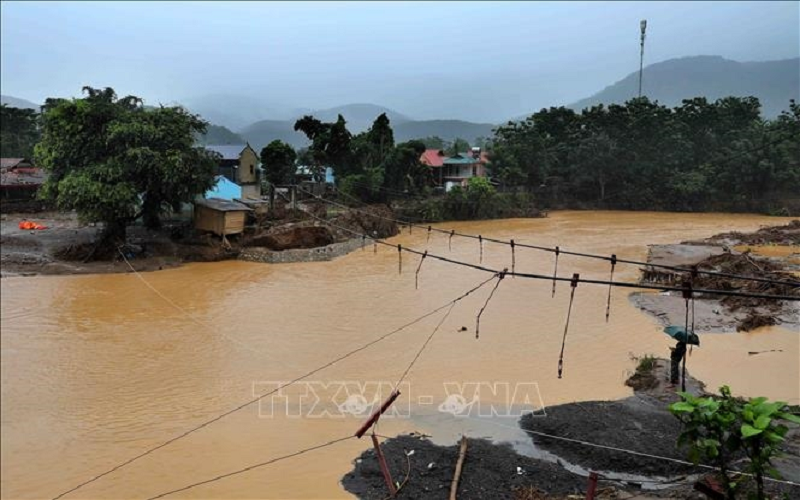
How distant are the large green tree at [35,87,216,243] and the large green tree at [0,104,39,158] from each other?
16979 millimetres

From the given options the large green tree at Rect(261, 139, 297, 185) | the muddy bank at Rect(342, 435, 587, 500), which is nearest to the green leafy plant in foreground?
the muddy bank at Rect(342, 435, 587, 500)

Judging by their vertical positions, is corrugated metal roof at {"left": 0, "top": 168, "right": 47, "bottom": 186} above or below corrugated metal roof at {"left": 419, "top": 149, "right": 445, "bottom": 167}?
below

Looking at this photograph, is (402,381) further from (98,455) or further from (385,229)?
(385,229)

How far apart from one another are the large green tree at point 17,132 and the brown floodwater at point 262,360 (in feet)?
71.5

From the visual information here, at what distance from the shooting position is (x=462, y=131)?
14762 centimetres

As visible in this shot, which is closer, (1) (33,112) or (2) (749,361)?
(2) (749,361)

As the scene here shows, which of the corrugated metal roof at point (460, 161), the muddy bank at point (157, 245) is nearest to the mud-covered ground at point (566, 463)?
the muddy bank at point (157, 245)

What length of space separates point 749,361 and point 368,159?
2318cm

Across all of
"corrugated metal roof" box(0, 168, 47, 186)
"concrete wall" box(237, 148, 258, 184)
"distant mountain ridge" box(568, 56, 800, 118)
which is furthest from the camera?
"distant mountain ridge" box(568, 56, 800, 118)

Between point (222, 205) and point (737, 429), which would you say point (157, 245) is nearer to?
point (222, 205)

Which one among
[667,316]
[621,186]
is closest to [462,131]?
[621,186]

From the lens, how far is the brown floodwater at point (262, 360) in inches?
248

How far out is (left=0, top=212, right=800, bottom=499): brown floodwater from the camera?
6289 mm

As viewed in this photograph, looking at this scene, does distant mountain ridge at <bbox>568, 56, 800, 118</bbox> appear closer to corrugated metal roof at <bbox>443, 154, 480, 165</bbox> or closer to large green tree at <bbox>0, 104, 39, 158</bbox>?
corrugated metal roof at <bbox>443, 154, 480, 165</bbox>
